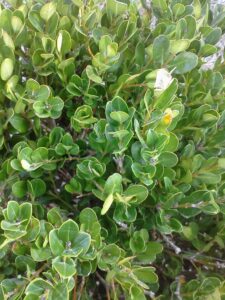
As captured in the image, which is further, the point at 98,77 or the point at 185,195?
the point at 185,195

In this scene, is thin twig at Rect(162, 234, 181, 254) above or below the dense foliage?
below

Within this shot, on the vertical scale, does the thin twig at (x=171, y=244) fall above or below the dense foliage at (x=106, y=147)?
below

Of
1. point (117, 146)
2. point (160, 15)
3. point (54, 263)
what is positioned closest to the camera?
point (54, 263)

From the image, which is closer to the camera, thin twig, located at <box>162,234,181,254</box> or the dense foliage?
the dense foliage

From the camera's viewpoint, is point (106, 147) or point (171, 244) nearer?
point (106, 147)

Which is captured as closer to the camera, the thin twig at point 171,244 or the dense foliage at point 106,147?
the dense foliage at point 106,147

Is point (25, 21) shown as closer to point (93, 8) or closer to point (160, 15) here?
point (93, 8)

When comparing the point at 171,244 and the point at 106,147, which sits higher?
the point at 106,147

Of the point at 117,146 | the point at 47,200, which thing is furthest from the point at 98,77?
the point at 47,200
